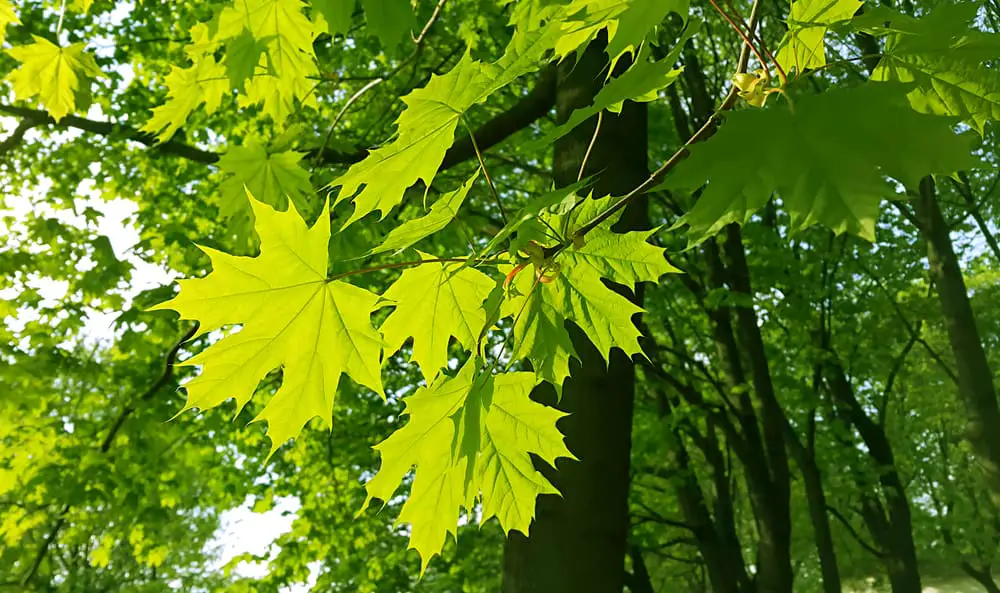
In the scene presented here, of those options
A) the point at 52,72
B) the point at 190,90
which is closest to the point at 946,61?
the point at 190,90

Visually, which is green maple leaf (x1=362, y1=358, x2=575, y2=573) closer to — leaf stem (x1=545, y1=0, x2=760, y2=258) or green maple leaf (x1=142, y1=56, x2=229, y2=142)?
leaf stem (x1=545, y1=0, x2=760, y2=258)

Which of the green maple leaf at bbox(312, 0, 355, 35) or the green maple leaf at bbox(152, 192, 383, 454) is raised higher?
the green maple leaf at bbox(312, 0, 355, 35)

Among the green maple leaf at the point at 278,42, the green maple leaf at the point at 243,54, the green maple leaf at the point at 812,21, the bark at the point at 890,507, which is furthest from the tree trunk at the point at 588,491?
the bark at the point at 890,507

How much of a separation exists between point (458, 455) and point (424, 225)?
1.28 feet

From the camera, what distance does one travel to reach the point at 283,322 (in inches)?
48.2

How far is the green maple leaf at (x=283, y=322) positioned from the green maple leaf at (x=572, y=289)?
27 cm

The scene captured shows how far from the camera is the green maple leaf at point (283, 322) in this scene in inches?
45.9

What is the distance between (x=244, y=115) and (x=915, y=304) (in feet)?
30.0

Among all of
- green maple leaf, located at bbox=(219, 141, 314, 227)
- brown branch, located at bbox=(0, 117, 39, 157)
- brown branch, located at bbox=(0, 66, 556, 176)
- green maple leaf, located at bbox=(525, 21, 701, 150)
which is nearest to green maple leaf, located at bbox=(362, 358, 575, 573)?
green maple leaf, located at bbox=(525, 21, 701, 150)

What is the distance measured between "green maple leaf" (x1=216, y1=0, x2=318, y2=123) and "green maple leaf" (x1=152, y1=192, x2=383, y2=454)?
143 centimetres

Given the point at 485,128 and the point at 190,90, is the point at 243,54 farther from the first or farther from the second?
the point at 485,128

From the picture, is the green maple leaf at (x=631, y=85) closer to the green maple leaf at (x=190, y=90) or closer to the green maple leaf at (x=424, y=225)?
the green maple leaf at (x=424, y=225)

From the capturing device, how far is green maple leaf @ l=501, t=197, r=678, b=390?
4.40 feet

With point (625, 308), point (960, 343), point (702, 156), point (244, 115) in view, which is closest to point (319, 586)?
point (244, 115)
